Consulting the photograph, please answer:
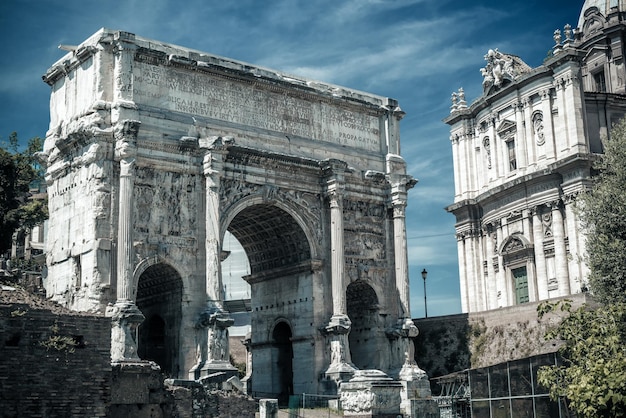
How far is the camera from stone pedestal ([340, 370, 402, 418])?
29172mm

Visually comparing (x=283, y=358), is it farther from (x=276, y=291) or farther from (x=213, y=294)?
(x=213, y=294)

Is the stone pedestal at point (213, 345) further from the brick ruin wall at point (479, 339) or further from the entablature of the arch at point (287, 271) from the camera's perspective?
the brick ruin wall at point (479, 339)

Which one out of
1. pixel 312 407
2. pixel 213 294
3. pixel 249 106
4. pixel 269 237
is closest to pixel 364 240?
pixel 269 237

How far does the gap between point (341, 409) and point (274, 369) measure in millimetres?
6748

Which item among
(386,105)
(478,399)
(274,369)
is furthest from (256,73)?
(478,399)

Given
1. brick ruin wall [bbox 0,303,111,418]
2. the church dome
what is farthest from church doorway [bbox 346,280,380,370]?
the church dome

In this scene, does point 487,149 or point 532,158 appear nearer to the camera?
point 532,158

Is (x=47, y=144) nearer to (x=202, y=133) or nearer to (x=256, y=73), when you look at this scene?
(x=202, y=133)

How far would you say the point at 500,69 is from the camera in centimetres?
5062

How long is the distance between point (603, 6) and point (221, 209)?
109 feet

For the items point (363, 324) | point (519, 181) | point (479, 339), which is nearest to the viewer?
point (363, 324)

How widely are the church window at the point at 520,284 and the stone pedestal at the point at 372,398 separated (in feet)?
61.0

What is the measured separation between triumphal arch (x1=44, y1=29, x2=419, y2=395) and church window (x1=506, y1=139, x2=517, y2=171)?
1029 cm

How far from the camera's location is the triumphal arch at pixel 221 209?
105 ft
